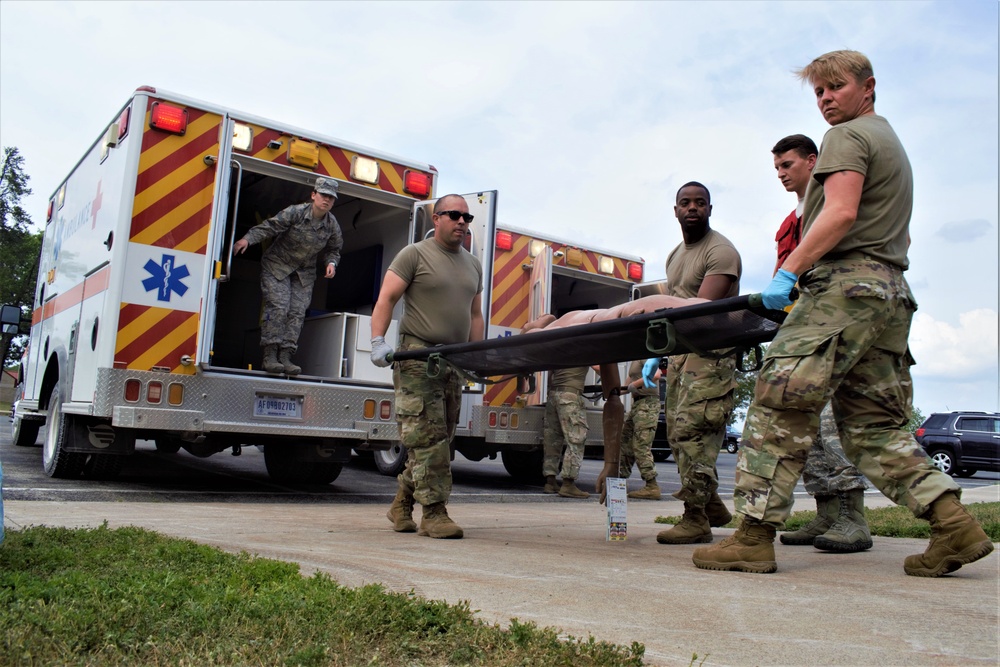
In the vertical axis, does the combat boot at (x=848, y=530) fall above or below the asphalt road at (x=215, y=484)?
above

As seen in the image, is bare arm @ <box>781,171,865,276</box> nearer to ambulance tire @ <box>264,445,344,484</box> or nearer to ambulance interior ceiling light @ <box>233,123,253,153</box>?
ambulance interior ceiling light @ <box>233,123,253,153</box>

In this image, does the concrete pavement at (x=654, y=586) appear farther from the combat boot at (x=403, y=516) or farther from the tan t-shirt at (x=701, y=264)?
the tan t-shirt at (x=701, y=264)

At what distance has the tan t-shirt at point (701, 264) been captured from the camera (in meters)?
4.28

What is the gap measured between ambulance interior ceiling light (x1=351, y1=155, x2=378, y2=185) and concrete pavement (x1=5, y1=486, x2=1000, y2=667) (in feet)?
10.1

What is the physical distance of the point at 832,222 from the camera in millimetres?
3059

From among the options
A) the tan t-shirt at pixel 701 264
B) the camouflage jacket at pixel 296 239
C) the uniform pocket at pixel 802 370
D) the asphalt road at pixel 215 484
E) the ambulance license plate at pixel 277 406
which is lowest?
the asphalt road at pixel 215 484

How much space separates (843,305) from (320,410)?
451 cm

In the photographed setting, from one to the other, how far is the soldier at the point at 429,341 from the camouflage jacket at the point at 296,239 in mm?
2718

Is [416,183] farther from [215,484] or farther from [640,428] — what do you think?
[215,484]

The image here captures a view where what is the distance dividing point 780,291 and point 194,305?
4.56 meters

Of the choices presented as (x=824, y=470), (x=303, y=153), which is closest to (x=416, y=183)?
(x=303, y=153)

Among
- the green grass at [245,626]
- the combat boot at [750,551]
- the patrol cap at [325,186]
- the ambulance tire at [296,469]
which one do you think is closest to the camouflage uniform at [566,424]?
the ambulance tire at [296,469]

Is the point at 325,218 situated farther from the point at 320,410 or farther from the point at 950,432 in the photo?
the point at 950,432

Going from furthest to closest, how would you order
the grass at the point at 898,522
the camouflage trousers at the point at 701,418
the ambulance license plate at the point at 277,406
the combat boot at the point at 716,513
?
the ambulance license plate at the point at 277,406, the grass at the point at 898,522, the combat boot at the point at 716,513, the camouflage trousers at the point at 701,418
